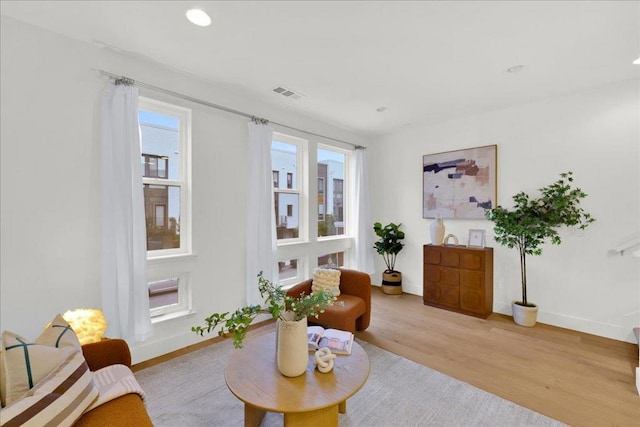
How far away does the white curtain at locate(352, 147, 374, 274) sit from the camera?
4719mm

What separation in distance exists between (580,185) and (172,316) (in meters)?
4.65

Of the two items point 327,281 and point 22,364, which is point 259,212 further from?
point 22,364

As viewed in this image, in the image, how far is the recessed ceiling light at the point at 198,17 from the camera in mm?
1879

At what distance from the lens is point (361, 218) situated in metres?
4.74

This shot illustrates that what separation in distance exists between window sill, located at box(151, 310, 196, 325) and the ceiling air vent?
2537mm

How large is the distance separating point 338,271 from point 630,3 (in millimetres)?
3019

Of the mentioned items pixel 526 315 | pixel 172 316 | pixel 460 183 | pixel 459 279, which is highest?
pixel 460 183

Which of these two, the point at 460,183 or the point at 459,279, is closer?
the point at 459,279

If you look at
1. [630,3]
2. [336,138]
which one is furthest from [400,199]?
[630,3]

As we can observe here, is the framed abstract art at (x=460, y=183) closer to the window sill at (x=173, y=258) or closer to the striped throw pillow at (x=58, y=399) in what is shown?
the window sill at (x=173, y=258)

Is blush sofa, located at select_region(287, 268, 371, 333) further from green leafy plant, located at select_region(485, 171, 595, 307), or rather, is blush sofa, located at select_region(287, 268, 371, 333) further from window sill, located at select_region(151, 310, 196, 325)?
green leafy plant, located at select_region(485, 171, 595, 307)

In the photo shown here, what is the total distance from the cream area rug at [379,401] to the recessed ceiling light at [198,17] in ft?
8.89

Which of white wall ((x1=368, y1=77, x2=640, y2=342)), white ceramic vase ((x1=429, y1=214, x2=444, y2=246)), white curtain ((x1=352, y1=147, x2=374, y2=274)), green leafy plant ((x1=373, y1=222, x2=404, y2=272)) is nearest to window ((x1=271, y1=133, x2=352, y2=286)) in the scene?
white curtain ((x1=352, y1=147, x2=374, y2=274))

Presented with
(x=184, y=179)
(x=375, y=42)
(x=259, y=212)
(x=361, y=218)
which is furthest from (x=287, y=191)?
(x=375, y=42)
